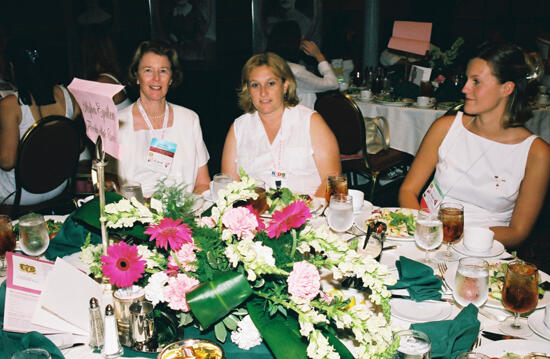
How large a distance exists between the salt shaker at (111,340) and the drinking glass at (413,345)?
2.21ft

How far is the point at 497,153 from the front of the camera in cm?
246

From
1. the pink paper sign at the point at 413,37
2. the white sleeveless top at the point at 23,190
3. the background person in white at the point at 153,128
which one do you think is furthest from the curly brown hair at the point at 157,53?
the pink paper sign at the point at 413,37

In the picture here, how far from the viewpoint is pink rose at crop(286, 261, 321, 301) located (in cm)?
112

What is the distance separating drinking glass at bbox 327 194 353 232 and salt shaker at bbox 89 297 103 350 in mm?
866

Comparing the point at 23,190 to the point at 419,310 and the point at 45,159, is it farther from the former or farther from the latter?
the point at 419,310

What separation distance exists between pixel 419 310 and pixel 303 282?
20.4 inches

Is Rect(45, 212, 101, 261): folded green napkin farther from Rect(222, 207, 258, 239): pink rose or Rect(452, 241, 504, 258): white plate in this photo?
Rect(452, 241, 504, 258): white plate

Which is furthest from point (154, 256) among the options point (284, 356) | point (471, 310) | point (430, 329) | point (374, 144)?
point (374, 144)

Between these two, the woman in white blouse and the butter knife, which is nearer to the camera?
the butter knife

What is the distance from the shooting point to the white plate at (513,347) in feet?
4.10

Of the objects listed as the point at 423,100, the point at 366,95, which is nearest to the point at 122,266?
the point at 423,100

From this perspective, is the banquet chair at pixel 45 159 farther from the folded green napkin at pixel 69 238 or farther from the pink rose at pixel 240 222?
the pink rose at pixel 240 222

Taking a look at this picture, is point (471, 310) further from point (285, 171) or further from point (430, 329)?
point (285, 171)

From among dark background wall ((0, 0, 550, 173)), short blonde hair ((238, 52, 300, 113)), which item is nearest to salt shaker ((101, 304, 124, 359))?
short blonde hair ((238, 52, 300, 113))
